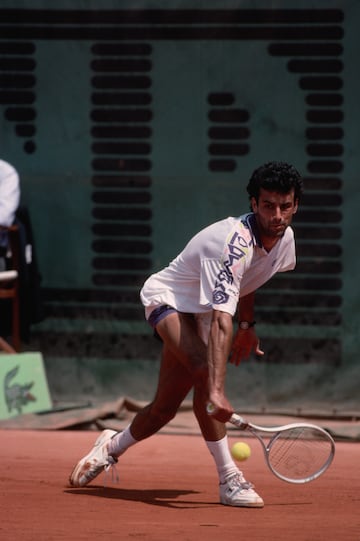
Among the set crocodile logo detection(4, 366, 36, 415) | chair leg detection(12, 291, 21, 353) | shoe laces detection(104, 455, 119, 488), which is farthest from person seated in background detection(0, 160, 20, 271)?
shoe laces detection(104, 455, 119, 488)

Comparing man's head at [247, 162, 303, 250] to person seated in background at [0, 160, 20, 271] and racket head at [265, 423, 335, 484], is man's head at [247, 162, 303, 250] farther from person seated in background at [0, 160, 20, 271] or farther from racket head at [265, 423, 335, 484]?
person seated in background at [0, 160, 20, 271]

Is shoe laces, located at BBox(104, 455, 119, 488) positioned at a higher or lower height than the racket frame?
lower

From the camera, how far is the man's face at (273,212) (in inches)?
214

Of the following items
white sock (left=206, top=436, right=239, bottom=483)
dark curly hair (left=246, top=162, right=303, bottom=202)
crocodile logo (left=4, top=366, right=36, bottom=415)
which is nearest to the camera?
dark curly hair (left=246, top=162, right=303, bottom=202)

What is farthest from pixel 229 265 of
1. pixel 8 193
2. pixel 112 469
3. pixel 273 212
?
pixel 8 193

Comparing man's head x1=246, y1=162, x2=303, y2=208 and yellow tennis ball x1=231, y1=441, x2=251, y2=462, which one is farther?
yellow tennis ball x1=231, y1=441, x2=251, y2=462

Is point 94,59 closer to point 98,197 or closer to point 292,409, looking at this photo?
point 98,197

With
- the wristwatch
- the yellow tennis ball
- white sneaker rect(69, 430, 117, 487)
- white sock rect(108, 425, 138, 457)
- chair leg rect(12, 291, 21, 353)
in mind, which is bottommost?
white sneaker rect(69, 430, 117, 487)

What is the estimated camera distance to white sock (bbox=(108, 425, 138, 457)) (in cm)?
610

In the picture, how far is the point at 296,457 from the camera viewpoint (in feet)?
18.9

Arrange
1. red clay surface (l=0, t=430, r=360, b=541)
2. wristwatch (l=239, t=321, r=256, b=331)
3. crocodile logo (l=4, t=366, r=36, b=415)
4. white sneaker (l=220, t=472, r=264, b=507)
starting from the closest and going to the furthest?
red clay surface (l=0, t=430, r=360, b=541) → white sneaker (l=220, t=472, r=264, b=507) → wristwatch (l=239, t=321, r=256, b=331) → crocodile logo (l=4, t=366, r=36, b=415)

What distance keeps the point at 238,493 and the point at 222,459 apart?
0.60 feet

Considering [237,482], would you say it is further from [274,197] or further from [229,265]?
[274,197]

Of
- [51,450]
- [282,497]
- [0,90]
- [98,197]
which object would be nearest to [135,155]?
[98,197]
